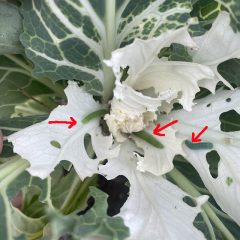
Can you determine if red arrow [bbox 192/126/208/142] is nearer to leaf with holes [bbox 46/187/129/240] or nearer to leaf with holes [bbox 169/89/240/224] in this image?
leaf with holes [bbox 169/89/240/224]

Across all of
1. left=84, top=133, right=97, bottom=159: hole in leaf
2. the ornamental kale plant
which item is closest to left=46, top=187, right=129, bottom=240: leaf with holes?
the ornamental kale plant

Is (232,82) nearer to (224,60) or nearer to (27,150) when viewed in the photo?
(224,60)

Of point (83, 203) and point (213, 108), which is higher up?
point (213, 108)

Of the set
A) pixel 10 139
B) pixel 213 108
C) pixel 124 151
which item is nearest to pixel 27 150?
pixel 10 139

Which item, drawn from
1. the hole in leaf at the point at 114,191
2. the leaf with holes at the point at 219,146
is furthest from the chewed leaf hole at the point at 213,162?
the hole in leaf at the point at 114,191

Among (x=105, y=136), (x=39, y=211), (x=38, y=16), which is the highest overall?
(x=38, y=16)

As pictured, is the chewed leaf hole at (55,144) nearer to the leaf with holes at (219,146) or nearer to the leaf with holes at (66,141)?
the leaf with holes at (66,141)
